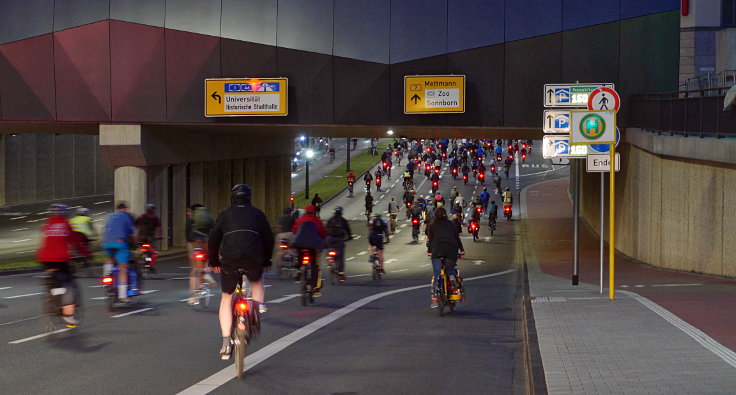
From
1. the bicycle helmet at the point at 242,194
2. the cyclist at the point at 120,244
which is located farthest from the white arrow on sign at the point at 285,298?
the bicycle helmet at the point at 242,194

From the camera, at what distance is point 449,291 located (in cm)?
1639

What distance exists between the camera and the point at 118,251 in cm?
1673

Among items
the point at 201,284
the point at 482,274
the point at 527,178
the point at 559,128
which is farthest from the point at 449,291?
→ the point at 527,178

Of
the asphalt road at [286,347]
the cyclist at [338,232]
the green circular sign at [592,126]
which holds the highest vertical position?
the green circular sign at [592,126]

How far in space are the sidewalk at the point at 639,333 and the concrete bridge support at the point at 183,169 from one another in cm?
1837

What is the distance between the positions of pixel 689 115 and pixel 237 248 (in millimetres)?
16863

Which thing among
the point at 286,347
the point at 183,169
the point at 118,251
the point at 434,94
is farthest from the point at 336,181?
the point at 286,347

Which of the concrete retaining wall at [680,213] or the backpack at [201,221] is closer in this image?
the backpack at [201,221]

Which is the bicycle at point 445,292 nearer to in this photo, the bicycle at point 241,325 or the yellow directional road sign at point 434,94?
the bicycle at point 241,325

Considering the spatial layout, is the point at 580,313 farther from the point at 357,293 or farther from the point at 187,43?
the point at 187,43

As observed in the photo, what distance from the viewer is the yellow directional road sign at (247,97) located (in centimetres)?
3647

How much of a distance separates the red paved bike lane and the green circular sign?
2.71 meters

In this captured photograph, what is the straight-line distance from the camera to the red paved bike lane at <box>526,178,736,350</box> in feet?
44.6

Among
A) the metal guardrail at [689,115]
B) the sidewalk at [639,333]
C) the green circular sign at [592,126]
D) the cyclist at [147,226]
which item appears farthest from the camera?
the cyclist at [147,226]
